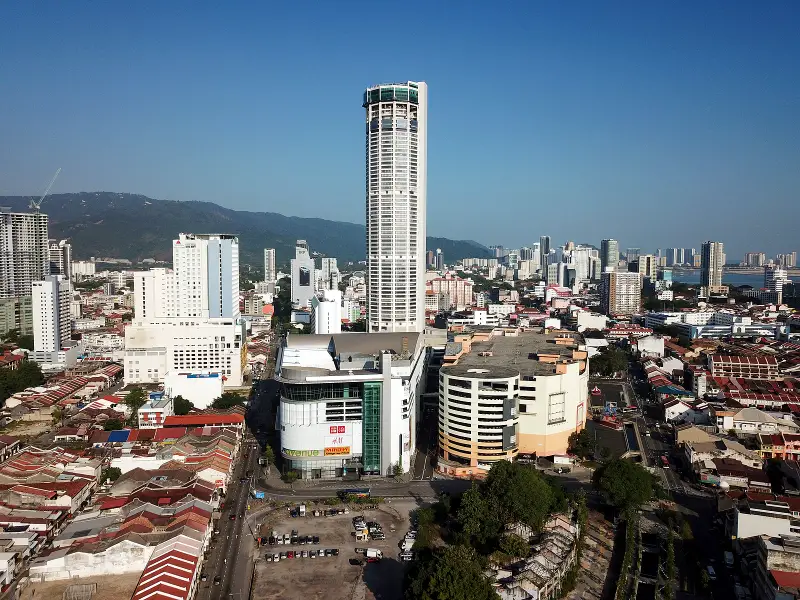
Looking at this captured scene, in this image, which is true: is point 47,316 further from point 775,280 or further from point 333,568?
point 775,280

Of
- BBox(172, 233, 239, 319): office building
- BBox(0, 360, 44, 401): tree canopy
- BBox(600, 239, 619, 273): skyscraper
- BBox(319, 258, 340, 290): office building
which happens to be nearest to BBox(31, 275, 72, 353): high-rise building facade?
BBox(0, 360, 44, 401): tree canopy

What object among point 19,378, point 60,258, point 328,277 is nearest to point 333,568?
point 19,378

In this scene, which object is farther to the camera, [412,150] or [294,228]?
[294,228]

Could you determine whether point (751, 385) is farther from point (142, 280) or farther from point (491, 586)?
point (142, 280)

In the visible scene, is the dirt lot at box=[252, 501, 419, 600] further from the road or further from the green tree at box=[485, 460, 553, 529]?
the green tree at box=[485, 460, 553, 529]

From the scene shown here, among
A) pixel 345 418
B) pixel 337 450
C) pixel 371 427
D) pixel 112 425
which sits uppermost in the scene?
pixel 345 418

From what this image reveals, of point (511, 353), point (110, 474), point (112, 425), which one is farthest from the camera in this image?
point (511, 353)

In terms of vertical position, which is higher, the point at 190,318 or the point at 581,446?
the point at 190,318

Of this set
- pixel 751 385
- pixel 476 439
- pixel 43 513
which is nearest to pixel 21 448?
pixel 43 513
